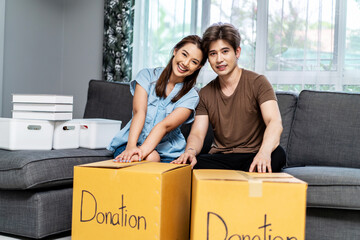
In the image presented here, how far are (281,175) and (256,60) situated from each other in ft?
6.44

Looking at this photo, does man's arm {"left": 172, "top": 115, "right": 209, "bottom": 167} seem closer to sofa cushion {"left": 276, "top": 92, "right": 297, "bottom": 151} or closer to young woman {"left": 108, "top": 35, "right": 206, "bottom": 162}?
young woman {"left": 108, "top": 35, "right": 206, "bottom": 162}

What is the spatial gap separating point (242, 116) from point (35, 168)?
3.19ft

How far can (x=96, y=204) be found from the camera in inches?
51.4

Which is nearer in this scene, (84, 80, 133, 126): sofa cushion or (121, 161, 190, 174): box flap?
(121, 161, 190, 174): box flap

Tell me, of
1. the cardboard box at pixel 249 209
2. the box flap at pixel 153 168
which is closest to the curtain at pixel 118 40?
the box flap at pixel 153 168

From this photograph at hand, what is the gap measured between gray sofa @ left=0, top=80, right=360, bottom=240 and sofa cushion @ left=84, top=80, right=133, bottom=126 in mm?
469

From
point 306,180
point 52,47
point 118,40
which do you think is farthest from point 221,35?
point 52,47

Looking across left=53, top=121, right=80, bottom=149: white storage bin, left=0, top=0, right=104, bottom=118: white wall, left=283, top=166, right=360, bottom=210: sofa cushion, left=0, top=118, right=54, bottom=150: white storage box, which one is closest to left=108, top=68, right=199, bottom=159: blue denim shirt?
left=53, top=121, right=80, bottom=149: white storage bin

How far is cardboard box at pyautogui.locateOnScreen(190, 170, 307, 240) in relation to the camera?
1128mm

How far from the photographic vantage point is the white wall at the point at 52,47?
3688 millimetres

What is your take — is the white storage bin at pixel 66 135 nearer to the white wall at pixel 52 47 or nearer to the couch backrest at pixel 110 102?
the couch backrest at pixel 110 102

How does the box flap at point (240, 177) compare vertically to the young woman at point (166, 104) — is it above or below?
below

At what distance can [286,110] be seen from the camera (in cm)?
238

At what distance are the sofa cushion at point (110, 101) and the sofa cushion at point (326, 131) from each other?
104cm
